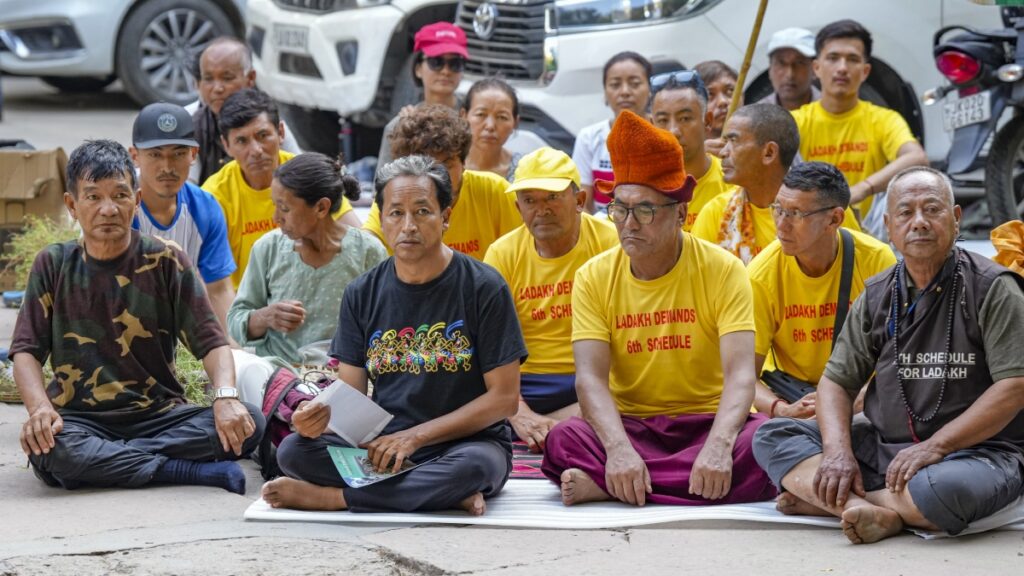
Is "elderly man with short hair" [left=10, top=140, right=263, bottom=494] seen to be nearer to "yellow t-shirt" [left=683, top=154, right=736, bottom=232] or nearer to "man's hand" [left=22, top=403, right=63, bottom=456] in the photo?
"man's hand" [left=22, top=403, right=63, bottom=456]

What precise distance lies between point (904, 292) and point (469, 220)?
233cm

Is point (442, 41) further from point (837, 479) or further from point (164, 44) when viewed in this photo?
point (164, 44)

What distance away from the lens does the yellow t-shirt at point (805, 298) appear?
5.82 meters

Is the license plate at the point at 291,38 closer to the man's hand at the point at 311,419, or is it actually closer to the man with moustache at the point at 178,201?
the man with moustache at the point at 178,201

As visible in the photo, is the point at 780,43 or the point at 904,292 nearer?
the point at 904,292

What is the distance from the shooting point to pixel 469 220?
22.6ft

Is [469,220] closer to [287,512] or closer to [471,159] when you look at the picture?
[471,159]

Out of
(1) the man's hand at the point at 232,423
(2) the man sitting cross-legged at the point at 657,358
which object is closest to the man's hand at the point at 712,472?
(2) the man sitting cross-legged at the point at 657,358

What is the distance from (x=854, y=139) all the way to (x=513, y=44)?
2.45 m

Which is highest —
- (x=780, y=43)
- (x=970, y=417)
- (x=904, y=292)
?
(x=780, y=43)

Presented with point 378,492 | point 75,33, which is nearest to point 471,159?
point 378,492

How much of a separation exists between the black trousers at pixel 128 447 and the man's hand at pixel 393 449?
62 centimetres

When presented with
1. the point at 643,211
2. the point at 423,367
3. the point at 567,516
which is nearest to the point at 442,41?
the point at 643,211

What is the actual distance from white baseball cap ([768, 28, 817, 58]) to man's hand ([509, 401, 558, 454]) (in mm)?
2902
